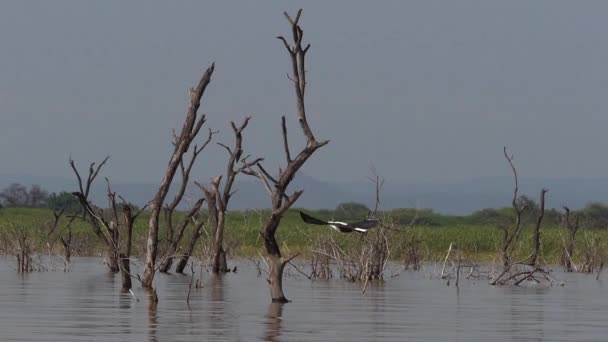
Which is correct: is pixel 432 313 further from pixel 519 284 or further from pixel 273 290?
pixel 519 284

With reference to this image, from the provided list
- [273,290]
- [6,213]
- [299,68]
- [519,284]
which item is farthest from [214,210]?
[6,213]

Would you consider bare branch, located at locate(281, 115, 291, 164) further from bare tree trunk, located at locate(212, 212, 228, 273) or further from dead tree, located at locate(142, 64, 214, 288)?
bare tree trunk, located at locate(212, 212, 228, 273)

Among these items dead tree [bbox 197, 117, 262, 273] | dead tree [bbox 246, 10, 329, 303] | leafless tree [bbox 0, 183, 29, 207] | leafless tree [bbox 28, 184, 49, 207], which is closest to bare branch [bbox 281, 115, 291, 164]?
dead tree [bbox 246, 10, 329, 303]

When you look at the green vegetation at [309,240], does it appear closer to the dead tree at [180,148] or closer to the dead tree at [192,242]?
the dead tree at [192,242]

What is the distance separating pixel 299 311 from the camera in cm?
2277

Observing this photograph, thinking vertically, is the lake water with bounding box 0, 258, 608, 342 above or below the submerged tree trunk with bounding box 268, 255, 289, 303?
below

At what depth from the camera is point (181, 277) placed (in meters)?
33.6

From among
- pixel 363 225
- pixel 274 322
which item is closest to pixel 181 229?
pixel 363 225

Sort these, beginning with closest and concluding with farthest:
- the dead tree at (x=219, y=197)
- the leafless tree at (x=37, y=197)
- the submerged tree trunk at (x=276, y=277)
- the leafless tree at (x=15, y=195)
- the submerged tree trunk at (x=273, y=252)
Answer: the submerged tree trunk at (x=273, y=252) → the submerged tree trunk at (x=276, y=277) → the dead tree at (x=219, y=197) → the leafless tree at (x=15, y=195) → the leafless tree at (x=37, y=197)

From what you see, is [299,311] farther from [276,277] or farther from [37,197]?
[37,197]

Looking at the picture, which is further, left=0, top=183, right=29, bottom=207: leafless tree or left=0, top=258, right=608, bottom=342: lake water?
left=0, top=183, right=29, bottom=207: leafless tree

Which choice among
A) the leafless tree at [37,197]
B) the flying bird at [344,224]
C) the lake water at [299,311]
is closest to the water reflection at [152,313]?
the lake water at [299,311]

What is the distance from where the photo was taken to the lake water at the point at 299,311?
1895 centimetres

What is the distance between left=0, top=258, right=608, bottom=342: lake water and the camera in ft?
62.2
